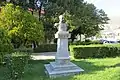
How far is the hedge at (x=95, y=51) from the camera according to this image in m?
20.1

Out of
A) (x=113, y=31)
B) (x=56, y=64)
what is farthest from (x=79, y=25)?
(x=113, y=31)

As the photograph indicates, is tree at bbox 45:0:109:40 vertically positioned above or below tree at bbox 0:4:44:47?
above

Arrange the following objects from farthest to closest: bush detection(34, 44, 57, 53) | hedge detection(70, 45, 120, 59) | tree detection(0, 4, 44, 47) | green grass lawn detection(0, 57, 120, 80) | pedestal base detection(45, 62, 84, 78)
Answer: bush detection(34, 44, 57, 53)
tree detection(0, 4, 44, 47)
hedge detection(70, 45, 120, 59)
pedestal base detection(45, 62, 84, 78)
green grass lawn detection(0, 57, 120, 80)

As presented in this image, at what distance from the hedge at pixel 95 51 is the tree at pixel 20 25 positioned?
372 centimetres

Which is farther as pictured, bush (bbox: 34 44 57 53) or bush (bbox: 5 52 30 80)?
bush (bbox: 34 44 57 53)

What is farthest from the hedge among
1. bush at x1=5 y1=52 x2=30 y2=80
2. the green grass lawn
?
bush at x1=5 y1=52 x2=30 y2=80

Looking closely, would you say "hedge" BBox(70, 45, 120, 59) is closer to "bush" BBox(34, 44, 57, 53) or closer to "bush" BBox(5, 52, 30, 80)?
"bush" BBox(5, 52, 30, 80)

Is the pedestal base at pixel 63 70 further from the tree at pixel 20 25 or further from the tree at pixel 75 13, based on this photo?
the tree at pixel 75 13

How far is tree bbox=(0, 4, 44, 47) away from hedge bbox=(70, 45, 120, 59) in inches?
147

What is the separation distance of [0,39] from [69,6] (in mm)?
19709

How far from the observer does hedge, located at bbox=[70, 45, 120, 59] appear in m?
20.1

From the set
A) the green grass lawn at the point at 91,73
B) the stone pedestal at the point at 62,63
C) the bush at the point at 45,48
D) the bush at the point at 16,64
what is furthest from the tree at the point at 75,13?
the bush at the point at 16,64

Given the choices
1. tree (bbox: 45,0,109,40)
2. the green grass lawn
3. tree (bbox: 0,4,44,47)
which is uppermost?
tree (bbox: 45,0,109,40)

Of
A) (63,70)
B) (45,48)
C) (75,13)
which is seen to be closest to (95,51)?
(63,70)
